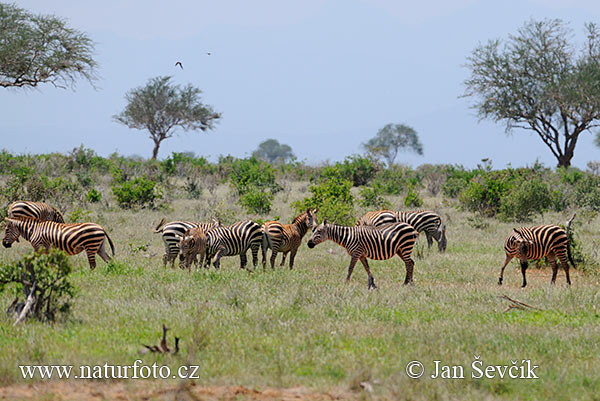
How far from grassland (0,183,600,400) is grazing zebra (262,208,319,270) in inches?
20.2

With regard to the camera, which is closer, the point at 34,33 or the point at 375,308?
the point at 375,308

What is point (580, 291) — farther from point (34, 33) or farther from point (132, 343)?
point (34, 33)

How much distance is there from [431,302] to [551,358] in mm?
2891

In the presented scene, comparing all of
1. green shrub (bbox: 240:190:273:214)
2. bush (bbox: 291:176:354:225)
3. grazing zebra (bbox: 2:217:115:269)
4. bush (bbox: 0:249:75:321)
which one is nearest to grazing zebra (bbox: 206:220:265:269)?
grazing zebra (bbox: 2:217:115:269)

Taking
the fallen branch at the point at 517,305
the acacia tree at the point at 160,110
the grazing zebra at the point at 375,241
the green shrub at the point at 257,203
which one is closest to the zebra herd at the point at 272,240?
the grazing zebra at the point at 375,241

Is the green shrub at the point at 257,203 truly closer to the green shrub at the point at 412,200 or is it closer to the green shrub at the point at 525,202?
the green shrub at the point at 412,200

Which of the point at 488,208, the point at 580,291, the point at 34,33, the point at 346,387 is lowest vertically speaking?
the point at 346,387

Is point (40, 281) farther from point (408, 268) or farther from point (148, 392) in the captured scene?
point (408, 268)

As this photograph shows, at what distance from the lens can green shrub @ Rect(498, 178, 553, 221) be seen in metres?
22.3

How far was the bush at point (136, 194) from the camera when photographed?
80.7 feet

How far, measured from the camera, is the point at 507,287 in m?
12.1

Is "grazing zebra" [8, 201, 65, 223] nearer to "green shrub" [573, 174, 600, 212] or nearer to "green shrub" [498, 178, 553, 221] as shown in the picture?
"green shrub" [498, 178, 553, 221]

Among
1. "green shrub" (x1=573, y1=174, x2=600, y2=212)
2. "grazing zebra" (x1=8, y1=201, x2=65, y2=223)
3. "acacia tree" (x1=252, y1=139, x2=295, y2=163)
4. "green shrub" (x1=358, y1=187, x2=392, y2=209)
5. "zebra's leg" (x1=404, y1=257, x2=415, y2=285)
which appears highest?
"acacia tree" (x1=252, y1=139, x2=295, y2=163)

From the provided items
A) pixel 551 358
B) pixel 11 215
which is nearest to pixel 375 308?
pixel 551 358
